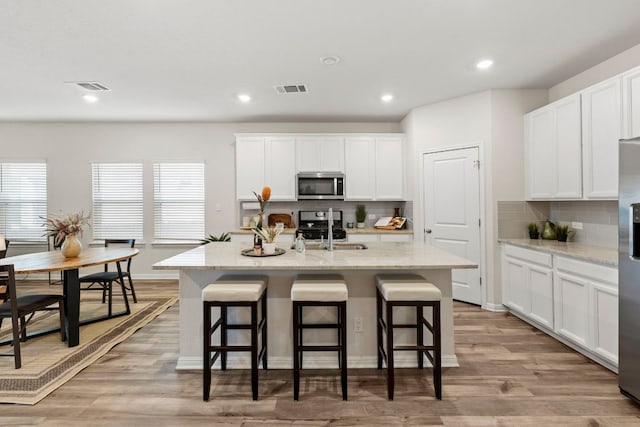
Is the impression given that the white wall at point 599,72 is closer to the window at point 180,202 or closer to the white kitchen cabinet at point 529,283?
the white kitchen cabinet at point 529,283

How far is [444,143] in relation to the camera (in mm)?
4488

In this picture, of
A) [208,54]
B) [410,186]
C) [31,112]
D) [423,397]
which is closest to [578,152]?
[410,186]

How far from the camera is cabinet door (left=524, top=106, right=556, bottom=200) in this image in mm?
3568

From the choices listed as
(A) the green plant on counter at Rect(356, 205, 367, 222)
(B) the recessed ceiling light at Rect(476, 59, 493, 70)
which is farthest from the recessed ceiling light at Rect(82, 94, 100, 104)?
(B) the recessed ceiling light at Rect(476, 59, 493, 70)

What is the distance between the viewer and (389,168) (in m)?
5.25

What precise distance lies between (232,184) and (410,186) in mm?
2840

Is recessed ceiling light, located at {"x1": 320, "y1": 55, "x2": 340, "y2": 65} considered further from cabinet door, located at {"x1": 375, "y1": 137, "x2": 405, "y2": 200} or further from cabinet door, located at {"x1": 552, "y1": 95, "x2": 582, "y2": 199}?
cabinet door, located at {"x1": 552, "y1": 95, "x2": 582, "y2": 199}

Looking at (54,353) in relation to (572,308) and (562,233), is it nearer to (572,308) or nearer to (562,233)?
(572,308)

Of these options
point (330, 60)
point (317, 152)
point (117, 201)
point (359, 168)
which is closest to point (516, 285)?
point (359, 168)

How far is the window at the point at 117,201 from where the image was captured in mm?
5625

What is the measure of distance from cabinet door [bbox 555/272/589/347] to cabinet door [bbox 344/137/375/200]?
281 centimetres

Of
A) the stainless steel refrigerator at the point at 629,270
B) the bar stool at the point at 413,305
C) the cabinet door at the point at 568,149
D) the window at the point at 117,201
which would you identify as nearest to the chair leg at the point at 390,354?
the bar stool at the point at 413,305

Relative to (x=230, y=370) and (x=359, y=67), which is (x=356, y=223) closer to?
(x=359, y=67)

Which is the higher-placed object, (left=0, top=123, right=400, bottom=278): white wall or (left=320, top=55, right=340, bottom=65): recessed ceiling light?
(left=320, top=55, right=340, bottom=65): recessed ceiling light
